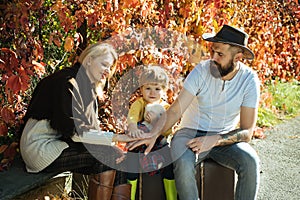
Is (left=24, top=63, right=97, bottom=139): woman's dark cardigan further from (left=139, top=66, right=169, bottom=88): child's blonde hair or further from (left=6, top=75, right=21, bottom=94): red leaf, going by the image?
(left=139, top=66, right=169, bottom=88): child's blonde hair

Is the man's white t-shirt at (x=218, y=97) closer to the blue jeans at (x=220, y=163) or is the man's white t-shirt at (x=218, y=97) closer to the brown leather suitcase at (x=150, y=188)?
the blue jeans at (x=220, y=163)

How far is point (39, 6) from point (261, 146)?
3.18 m

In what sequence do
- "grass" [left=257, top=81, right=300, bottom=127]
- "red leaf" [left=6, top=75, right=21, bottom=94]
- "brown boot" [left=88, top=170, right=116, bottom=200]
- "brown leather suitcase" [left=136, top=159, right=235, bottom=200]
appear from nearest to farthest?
"red leaf" [left=6, top=75, right=21, bottom=94] → "brown boot" [left=88, top=170, right=116, bottom=200] → "brown leather suitcase" [left=136, top=159, right=235, bottom=200] → "grass" [left=257, top=81, right=300, bottom=127]

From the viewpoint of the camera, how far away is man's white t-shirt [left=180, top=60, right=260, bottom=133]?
391 centimetres

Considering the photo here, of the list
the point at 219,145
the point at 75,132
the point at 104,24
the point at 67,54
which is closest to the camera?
the point at 75,132

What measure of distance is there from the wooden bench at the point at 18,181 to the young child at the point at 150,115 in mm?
628

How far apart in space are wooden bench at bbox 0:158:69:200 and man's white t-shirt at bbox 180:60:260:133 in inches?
45.8

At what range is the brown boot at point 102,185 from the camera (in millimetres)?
3516

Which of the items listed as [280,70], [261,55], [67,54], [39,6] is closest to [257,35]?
[261,55]

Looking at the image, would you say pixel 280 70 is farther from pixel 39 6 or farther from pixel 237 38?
pixel 39 6

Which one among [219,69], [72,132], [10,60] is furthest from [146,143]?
[10,60]

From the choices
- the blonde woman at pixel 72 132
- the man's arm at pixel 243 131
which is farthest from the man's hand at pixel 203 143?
the blonde woman at pixel 72 132

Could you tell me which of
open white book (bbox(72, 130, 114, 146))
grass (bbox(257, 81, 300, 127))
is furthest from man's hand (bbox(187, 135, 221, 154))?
grass (bbox(257, 81, 300, 127))

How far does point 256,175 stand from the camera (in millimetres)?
3648
